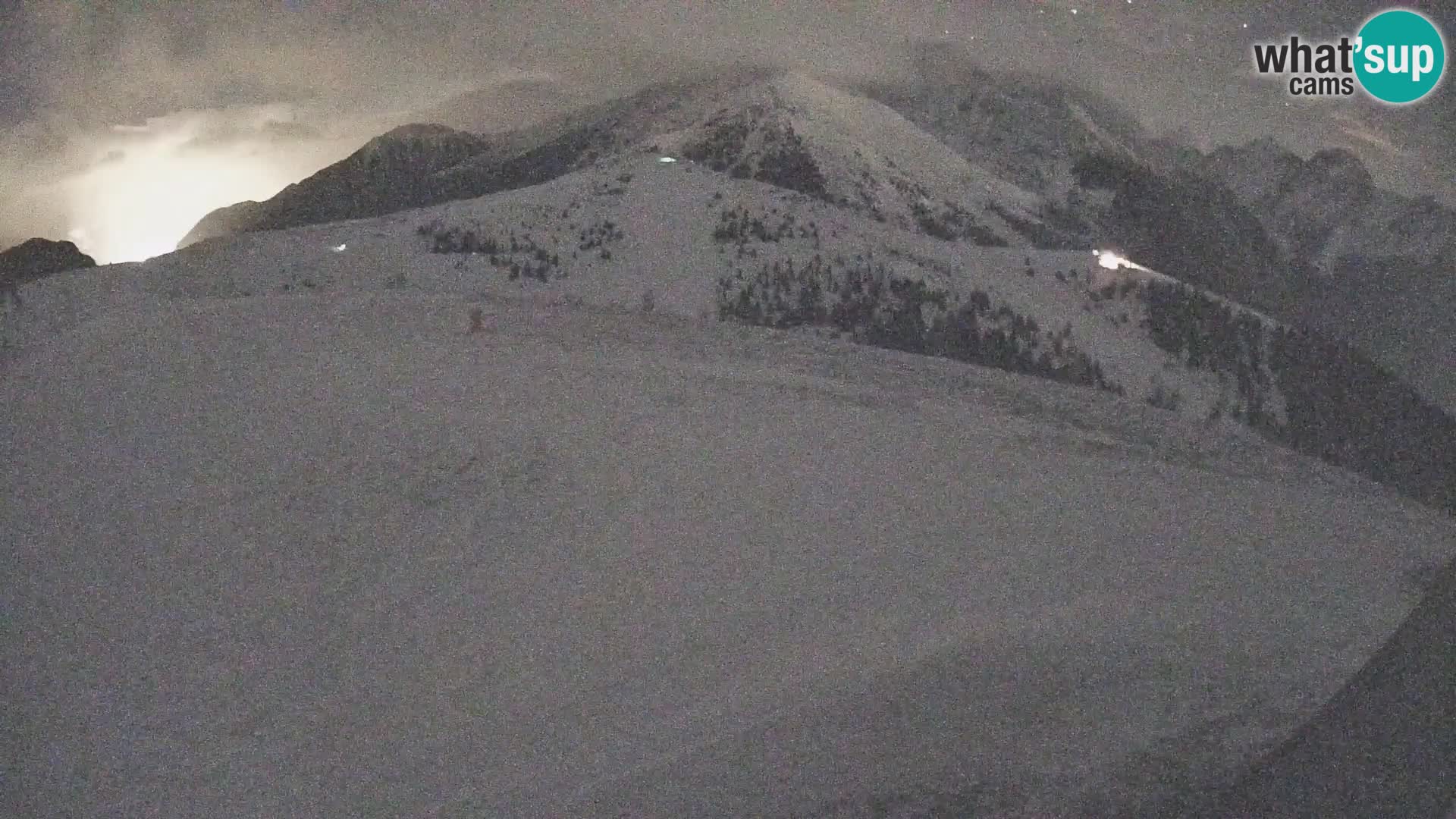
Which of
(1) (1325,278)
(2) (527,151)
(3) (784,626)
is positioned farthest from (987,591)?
(1) (1325,278)

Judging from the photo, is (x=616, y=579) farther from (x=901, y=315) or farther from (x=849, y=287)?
(x=849, y=287)

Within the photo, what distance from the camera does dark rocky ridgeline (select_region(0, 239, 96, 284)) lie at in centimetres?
1438

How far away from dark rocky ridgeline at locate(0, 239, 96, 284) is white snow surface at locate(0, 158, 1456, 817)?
5.03 metres

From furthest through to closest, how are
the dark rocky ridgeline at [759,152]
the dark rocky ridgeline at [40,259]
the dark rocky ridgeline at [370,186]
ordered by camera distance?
the dark rocky ridgeline at [370,186], the dark rocky ridgeline at [759,152], the dark rocky ridgeline at [40,259]

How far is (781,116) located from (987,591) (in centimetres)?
3071

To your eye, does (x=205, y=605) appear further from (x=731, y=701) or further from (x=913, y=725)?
(x=913, y=725)

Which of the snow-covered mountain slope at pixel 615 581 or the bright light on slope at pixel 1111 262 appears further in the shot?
the bright light on slope at pixel 1111 262

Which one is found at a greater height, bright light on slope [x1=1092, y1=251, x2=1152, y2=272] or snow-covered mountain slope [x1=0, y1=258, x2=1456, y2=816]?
bright light on slope [x1=1092, y1=251, x2=1152, y2=272]

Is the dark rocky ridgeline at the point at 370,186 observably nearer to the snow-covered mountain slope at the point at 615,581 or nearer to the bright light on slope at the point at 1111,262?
the bright light on slope at the point at 1111,262

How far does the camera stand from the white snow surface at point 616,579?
4.65 meters

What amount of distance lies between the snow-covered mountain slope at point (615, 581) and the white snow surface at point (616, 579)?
3 centimetres

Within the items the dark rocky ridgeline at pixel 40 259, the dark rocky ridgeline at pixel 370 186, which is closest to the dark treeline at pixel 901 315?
the dark rocky ridgeline at pixel 40 259

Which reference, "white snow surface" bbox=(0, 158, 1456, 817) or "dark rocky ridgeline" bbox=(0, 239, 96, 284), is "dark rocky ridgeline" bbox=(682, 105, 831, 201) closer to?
"dark rocky ridgeline" bbox=(0, 239, 96, 284)

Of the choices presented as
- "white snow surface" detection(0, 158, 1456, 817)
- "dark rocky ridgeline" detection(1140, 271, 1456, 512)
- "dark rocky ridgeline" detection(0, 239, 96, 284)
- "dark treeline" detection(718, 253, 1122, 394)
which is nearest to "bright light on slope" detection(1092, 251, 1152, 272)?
"dark rocky ridgeline" detection(1140, 271, 1456, 512)
